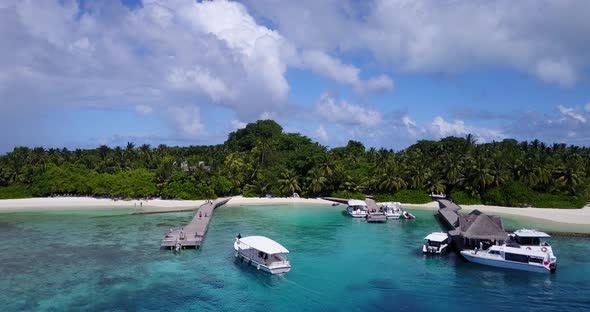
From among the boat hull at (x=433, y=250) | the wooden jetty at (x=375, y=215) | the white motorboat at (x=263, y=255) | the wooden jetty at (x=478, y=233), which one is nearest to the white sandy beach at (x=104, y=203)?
the wooden jetty at (x=375, y=215)

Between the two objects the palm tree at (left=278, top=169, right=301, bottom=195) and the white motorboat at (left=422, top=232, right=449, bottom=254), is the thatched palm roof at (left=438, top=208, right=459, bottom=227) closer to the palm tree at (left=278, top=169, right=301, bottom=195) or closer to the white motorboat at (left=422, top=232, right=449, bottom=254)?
the white motorboat at (left=422, top=232, right=449, bottom=254)

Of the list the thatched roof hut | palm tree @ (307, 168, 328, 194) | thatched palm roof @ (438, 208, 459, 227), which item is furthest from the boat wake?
palm tree @ (307, 168, 328, 194)

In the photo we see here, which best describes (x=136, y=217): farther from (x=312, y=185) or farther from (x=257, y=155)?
(x=257, y=155)

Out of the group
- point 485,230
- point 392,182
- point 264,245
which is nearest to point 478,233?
point 485,230

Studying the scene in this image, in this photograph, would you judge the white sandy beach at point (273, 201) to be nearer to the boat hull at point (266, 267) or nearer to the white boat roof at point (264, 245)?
the white boat roof at point (264, 245)

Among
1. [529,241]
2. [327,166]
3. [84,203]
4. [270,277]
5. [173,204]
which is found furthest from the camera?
[327,166]

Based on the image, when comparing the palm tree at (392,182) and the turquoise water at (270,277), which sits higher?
the palm tree at (392,182)

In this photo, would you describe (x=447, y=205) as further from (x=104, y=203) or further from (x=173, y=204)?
(x=104, y=203)
